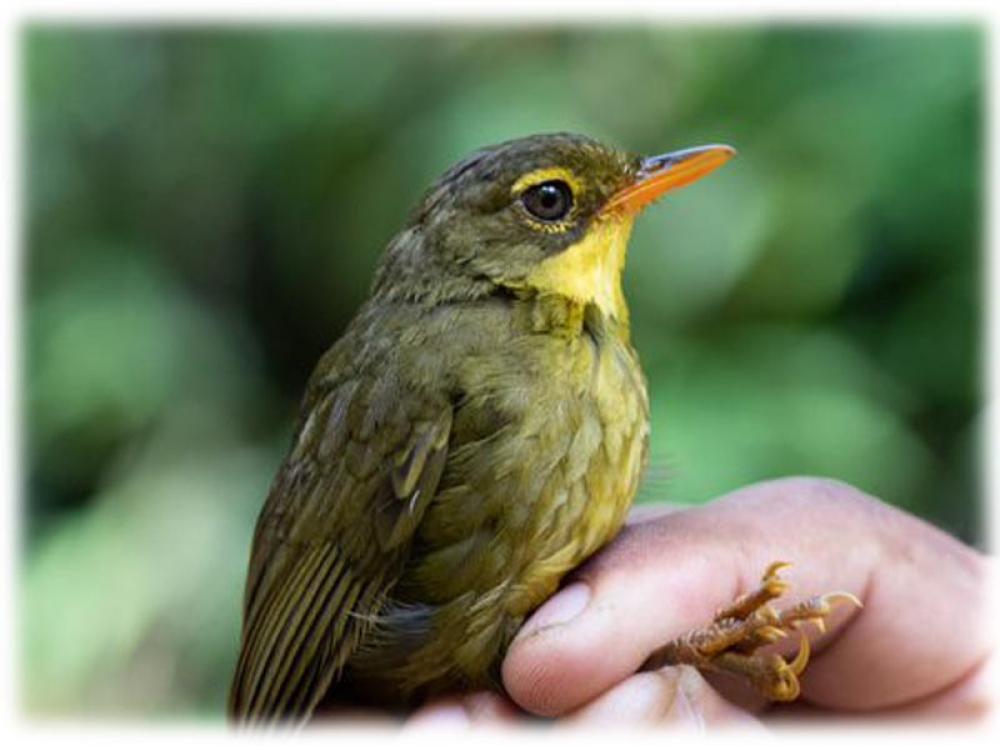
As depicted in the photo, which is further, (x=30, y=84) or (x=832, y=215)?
(x=30, y=84)

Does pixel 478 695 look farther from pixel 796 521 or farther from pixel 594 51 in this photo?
pixel 594 51

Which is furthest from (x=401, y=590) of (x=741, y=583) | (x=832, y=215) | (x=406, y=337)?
(x=832, y=215)

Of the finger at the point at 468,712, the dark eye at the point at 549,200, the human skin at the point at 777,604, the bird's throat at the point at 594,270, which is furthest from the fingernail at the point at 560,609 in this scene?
the dark eye at the point at 549,200

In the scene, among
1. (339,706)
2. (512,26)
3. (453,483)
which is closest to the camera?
(453,483)

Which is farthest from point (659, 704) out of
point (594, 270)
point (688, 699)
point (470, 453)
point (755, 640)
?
point (594, 270)

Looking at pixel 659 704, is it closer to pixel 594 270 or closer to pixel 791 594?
pixel 791 594

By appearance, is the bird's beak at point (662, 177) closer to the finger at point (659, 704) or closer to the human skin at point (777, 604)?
the human skin at point (777, 604)

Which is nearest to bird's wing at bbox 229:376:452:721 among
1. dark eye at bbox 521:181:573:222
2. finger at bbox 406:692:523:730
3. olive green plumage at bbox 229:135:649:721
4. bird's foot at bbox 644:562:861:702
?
olive green plumage at bbox 229:135:649:721

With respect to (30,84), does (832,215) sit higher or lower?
lower

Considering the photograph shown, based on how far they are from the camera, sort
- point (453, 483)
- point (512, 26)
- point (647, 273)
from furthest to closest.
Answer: point (512, 26)
point (647, 273)
point (453, 483)
